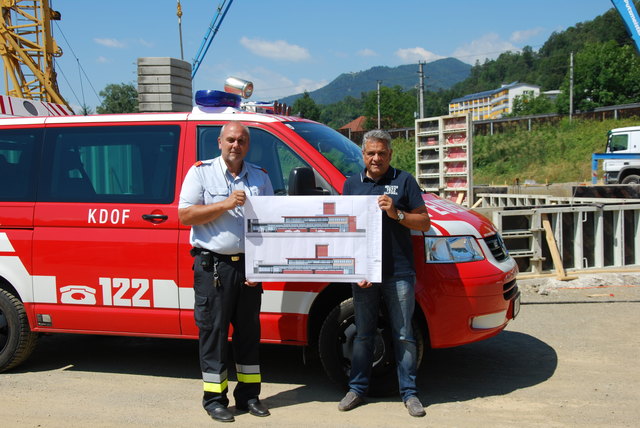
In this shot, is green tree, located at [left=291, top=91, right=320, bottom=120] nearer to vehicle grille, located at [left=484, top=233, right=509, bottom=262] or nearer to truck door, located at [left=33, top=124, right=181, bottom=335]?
truck door, located at [left=33, top=124, right=181, bottom=335]

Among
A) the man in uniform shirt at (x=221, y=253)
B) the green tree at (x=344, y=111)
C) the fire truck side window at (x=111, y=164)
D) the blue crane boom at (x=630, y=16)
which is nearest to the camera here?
the man in uniform shirt at (x=221, y=253)

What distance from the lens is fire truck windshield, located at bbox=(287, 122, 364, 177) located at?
15.6 ft

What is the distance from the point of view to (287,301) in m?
4.54

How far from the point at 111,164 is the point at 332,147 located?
178 cm

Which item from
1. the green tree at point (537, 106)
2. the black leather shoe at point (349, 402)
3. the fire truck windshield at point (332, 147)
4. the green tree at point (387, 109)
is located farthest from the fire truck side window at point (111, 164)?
the green tree at point (537, 106)

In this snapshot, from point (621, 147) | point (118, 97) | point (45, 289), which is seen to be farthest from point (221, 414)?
point (118, 97)

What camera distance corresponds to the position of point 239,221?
4188 millimetres

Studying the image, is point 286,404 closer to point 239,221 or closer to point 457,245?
point 239,221

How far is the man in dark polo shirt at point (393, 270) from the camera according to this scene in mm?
4129

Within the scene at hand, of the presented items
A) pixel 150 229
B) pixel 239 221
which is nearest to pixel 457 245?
pixel 239 221

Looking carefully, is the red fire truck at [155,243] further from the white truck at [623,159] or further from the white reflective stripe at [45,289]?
the white truck at [623,159]

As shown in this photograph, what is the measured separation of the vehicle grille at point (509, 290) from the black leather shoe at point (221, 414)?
85.1 inches

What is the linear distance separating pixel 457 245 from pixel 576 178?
33.4 meters

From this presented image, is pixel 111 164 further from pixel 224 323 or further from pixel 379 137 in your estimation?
pixel 379 137
